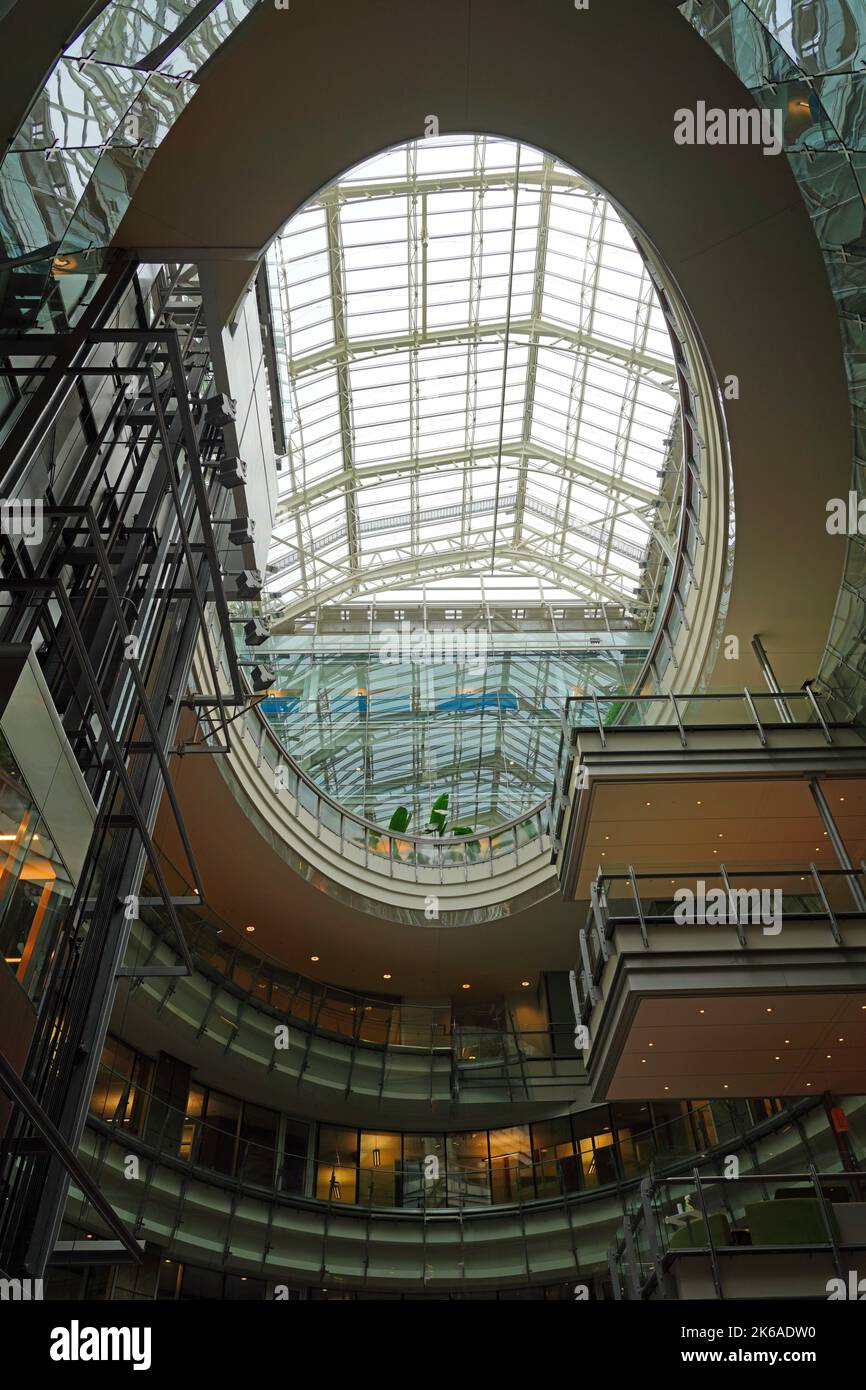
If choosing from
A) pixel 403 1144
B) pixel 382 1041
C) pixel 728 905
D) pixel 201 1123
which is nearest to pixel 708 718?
pixel 728 905

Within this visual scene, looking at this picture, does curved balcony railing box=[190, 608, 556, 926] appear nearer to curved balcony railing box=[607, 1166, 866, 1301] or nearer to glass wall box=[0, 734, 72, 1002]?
curved balcony railing box=[607, 1166, 866, 1301]

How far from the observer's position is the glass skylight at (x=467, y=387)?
1997 centimetres

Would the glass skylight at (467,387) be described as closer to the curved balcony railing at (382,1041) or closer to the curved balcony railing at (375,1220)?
the curved balcony railing at (382,1041)

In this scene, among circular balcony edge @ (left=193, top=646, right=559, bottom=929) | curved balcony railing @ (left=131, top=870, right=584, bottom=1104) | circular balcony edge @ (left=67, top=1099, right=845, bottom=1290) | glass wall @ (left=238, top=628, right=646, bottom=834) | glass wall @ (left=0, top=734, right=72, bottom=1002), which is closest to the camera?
glass wall @ (left=0, top=734, right=72, bottom=1002)

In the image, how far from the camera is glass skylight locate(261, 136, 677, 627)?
1997 centimetres

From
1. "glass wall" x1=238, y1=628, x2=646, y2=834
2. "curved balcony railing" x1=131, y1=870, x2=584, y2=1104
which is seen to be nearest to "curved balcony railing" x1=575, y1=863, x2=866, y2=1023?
"curved balcony railing" x1=131, y1=870, x2=584, y2=1104

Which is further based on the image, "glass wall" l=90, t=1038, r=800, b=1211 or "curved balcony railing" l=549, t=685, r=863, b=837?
"glass wall" l=90, t=1038, r=800, b=1211

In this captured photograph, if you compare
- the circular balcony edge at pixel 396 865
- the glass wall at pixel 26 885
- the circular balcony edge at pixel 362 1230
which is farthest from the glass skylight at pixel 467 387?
the glass wall at pixel 26 885

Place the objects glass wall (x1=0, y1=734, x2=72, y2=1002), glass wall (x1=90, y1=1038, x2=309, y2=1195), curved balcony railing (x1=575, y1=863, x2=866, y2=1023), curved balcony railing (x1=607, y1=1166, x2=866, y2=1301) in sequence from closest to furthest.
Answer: glass wall (x1=0, y1=734, x2=72, y2=1002) → curved balcony railing (x1=607, y1=1166, x2=866, y2=1301) → curved balcony railing (x1=575, y1=863, x2=866, y2=1023) → glass wall (x1=90, y1=1038, x2=309, y2=1195)

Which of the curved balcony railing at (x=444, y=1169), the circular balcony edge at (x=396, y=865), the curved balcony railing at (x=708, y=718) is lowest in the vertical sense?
the curved balcony railing at (x=444, y=1169)

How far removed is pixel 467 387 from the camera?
2538cm
